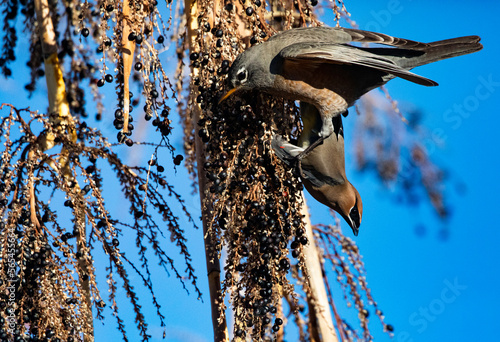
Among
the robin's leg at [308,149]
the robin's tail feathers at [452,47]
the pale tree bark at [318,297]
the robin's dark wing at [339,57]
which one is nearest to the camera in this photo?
the robin's dark wing at [339,57]

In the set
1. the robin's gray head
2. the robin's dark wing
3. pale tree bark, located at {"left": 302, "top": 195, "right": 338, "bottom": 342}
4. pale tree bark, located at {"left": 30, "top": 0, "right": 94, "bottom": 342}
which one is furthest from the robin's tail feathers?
pale tree bark, located at {"left": 30, "top": 0, "right": 94, "bottom": 342}

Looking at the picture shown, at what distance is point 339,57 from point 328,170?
2.05 ft

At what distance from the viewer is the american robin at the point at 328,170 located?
385 cm

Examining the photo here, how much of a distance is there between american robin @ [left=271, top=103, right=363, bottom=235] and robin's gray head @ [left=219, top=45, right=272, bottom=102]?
1.18 ft

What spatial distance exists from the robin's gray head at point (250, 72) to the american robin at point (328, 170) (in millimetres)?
360

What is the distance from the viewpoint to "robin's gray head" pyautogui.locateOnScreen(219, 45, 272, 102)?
354cm

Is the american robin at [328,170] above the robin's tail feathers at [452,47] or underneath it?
underneath

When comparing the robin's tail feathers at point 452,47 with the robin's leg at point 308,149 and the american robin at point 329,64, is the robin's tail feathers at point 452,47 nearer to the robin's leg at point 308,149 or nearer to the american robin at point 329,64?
the american robin at point 329,64

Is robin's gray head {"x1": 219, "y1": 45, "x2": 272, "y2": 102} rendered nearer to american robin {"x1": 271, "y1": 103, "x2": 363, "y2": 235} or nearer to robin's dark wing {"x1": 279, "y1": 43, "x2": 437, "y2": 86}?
robin's dark wing {"x1": 279, "y1": 43, "x2": 437, "y2": 86}

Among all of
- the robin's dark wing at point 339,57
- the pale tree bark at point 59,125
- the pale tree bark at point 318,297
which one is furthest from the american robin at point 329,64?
the pale tree bark at point 59,125

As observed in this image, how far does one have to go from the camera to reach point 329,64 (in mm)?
3729

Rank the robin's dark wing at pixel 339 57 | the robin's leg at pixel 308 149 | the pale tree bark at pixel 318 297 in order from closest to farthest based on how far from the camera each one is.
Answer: the robin's dark wing at pixel 339 57, the robin's leg at pixel 308 149, the pale tree bark at pixel 318 297

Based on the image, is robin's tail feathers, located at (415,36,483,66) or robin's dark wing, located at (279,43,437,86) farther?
robin's tail feathers, located at (415,36,483,66)

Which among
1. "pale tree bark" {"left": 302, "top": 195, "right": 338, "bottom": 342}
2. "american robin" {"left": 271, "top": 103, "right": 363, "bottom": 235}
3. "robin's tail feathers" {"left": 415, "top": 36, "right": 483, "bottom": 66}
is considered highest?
"robin's tail feathers" {"left": 415, "top": 36, "right": 483, "bottom": 66}
